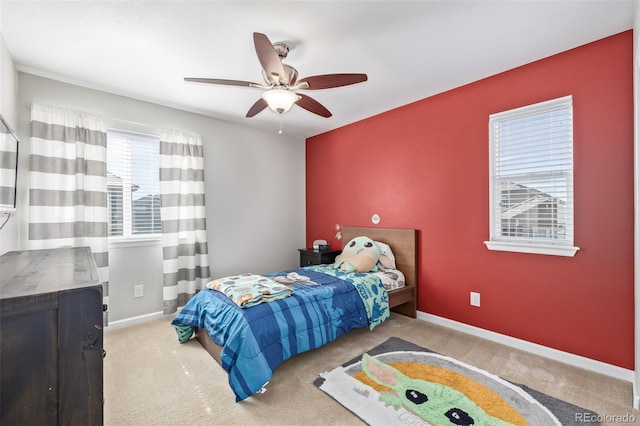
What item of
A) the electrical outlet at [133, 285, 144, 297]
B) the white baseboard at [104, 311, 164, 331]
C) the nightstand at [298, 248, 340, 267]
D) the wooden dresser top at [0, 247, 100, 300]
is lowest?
the white baseboard at [104, 311, 164, 331]

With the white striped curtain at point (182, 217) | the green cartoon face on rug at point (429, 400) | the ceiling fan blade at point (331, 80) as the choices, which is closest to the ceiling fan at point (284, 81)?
the ceiling fan blade at point (331, 80)

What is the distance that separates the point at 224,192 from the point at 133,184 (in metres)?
1.07

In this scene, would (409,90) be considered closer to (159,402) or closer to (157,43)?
(157,43)

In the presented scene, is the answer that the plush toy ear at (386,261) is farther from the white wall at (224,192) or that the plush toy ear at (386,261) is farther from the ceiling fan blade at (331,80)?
the ceiling fan blade at (331,80)

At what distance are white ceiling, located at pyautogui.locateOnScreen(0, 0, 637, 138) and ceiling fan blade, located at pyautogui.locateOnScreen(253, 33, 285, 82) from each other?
0.35 meters

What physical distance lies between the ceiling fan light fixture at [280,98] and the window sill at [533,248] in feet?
7.37

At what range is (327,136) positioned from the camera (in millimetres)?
4598

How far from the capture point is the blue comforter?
1948 millimetres

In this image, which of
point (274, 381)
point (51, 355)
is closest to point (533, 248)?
point (274, 381)

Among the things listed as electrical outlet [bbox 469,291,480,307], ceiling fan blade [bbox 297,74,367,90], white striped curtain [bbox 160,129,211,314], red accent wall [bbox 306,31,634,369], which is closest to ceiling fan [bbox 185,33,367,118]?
ceiling fan blade [bbox 297,74,367,90]

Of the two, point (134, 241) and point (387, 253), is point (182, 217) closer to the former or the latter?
point (134, 241)

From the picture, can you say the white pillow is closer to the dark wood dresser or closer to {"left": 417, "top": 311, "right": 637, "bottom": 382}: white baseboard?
{"left": 417, "top": 311, "right": 637, "bottom": 382}: white baseboard

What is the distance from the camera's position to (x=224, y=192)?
13.1 feet

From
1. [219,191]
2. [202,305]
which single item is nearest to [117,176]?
[219,191]
